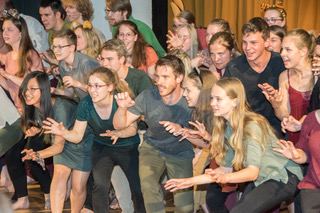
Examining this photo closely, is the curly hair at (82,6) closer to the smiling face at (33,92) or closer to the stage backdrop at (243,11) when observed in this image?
the stage backdrop at (243,11)

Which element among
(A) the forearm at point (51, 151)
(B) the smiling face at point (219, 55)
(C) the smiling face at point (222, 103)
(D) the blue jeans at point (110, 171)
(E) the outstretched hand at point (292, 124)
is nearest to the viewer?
(C) the smiling face at point (222, 103)

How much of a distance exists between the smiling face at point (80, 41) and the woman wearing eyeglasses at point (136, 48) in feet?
1.23

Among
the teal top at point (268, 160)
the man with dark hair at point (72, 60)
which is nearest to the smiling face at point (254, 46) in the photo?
the teal top at point (268, 160)

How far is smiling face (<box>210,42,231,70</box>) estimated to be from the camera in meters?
4.96

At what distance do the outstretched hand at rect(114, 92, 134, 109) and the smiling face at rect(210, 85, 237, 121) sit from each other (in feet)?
2.43

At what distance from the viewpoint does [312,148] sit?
3.70 m

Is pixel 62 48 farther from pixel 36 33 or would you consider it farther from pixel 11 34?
pixel 36 33

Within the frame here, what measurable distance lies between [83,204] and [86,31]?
1.86 metres

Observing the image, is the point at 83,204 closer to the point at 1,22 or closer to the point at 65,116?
the point at 65,116

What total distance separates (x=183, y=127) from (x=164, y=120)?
16 centimetres

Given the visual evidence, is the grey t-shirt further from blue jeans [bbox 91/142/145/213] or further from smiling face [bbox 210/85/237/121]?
A: smiling face [bbox 210/85/237/121]

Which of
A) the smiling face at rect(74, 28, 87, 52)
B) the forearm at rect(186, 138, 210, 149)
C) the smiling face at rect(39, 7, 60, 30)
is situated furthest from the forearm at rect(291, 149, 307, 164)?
the smiling face at rect(39, 7, 60, 30)

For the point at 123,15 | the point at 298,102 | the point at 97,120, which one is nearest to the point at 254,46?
the point at 298,102

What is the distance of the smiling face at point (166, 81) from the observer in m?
4.44
